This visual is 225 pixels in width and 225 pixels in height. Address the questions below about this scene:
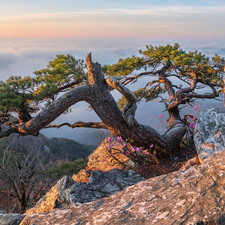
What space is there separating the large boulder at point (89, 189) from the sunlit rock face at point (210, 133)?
1.23 m

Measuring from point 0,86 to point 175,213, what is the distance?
5.47m

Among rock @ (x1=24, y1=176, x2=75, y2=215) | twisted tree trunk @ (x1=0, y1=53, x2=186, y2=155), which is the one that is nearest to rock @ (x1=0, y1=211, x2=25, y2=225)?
rock @ (x1=24, y1=176, x2=75, y2=215)

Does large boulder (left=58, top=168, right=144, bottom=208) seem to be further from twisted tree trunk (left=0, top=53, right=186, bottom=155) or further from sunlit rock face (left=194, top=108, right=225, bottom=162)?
twisted tree trunk (left=0, top=53, right=186, bottom=155)

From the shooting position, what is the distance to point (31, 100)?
6.02m

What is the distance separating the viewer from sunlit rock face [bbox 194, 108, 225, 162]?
2.15 m

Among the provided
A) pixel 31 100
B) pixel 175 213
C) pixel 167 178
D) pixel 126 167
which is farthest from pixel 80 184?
pixel 31 100

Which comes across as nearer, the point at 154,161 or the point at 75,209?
the point at 75,209

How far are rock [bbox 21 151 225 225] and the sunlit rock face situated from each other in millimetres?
652

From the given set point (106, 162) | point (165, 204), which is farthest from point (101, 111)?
point (165, 204)

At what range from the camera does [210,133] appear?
7.52ft

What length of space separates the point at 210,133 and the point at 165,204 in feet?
4.25

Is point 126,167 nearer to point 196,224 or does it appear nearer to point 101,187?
point 101,187

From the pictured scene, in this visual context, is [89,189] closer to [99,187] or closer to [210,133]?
[99,187]

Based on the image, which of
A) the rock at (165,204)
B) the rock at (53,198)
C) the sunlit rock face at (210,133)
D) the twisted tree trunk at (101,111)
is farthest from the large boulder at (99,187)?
the twisted tree trunk at (101,111)
